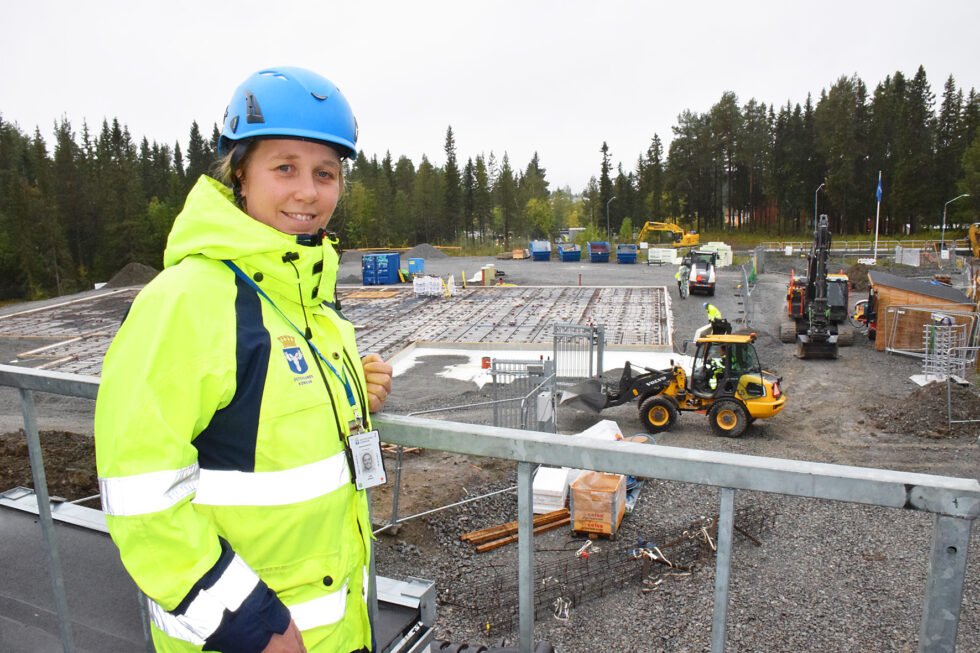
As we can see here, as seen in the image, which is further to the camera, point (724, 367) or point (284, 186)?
point (724, 367)

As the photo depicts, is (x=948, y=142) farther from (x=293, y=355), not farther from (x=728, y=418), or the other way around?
(x=293, y=355)

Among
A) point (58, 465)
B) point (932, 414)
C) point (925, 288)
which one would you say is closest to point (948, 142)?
point (925, 288)

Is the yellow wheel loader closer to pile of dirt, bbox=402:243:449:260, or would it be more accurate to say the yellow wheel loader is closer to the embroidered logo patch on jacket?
the embroidered logo patch on jacket

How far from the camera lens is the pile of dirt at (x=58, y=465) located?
8664 mm

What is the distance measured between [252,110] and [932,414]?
14.5m

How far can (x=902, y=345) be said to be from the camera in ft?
63.0

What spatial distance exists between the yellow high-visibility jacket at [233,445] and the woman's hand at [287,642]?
25 mm

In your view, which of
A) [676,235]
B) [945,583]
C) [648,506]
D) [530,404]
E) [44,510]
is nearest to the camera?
[945,583]

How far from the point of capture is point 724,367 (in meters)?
13.1

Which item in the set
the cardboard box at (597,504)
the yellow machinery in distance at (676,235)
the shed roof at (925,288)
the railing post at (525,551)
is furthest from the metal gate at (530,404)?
the yellow machinery in distance at (676,235)

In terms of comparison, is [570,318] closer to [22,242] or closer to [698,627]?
[698,627]

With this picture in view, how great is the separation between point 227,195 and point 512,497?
8101mm

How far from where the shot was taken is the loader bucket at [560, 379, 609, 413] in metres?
13.4

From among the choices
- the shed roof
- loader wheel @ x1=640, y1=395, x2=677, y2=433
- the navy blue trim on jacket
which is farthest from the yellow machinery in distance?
the navy blue trim on jacket
